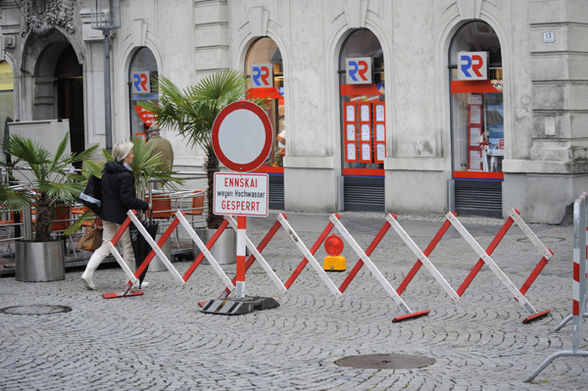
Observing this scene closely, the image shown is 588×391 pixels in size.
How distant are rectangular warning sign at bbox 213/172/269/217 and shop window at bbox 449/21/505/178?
368 inches

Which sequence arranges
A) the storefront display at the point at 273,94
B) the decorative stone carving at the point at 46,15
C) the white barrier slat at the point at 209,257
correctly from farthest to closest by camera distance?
the decorative stone carving at the point at 46,15
the storefront display at the point at 273,94
the white barrier slat at the point at 209,257

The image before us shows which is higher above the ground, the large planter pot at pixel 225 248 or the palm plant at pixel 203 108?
the palm plant at pixel 203 108

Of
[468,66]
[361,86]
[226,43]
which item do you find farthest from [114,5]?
[468,66]

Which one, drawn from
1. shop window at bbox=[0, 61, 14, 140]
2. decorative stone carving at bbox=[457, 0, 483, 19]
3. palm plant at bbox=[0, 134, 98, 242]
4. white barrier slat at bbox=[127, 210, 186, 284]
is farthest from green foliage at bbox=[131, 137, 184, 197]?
shop window at bbox=[0, 61, 14, 140]

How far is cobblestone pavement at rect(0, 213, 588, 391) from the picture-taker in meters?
7.61

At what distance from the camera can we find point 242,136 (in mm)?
10555

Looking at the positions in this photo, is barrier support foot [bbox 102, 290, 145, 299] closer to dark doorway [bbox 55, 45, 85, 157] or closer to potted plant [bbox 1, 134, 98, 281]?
potted plant [bbox 1, 134, 98, 281]

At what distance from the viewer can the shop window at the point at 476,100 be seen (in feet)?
62.3

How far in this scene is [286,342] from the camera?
902cm

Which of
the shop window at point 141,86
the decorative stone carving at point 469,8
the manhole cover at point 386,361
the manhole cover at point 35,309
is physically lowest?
the manhole cover at point 386,361

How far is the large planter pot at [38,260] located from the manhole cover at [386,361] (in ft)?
18.4

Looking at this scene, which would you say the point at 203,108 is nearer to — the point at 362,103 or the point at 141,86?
the point at 362,103

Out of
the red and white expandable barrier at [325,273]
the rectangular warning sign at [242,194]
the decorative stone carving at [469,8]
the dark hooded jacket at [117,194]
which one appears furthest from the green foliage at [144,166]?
the decorative stone carving at [469,8]

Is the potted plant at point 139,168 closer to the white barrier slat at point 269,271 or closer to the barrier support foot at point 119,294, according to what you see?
the barrier support foot at point 119,294
